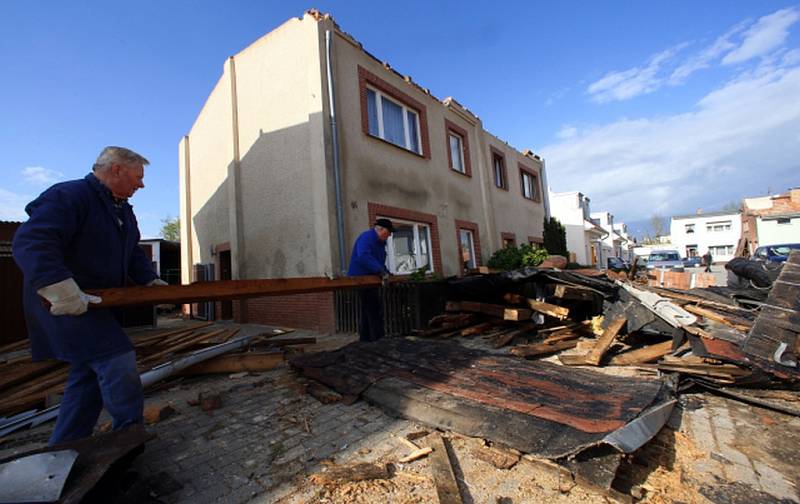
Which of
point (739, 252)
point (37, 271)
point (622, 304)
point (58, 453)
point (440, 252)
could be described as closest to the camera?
point (58, 453)

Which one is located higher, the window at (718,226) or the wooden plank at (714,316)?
the window at (718,226)

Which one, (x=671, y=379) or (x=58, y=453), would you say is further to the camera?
(x=671, y=379)

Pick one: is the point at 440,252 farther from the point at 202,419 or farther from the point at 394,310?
the point at 202,419

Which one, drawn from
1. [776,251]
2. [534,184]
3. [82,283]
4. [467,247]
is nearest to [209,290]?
[82,283]

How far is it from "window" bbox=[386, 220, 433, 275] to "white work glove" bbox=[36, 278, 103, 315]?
711 centimetres

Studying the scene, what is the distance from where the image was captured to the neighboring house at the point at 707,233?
44156 millimetres

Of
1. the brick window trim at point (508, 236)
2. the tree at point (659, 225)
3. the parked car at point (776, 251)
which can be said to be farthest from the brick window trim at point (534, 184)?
the tree at point (659, 225)

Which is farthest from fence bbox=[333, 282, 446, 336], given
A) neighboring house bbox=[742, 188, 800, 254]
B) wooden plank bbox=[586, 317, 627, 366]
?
neighboring house bbox=[742, 188, 800, 254]

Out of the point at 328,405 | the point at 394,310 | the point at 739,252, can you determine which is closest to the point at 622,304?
the point at 394,310

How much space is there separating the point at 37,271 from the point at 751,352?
536 cm

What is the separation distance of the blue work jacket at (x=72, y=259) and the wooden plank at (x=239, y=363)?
7.37 ft

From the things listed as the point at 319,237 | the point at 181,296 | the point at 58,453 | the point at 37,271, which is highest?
the point at 319,237

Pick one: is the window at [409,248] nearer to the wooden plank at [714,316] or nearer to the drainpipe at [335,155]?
the drainpipe at [335,155]

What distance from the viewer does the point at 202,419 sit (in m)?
2.96
